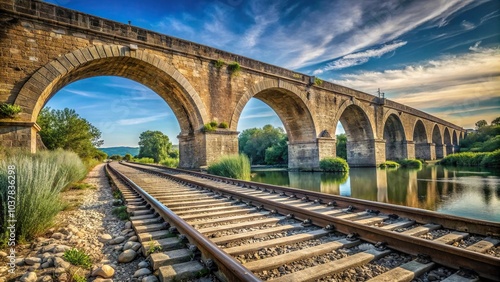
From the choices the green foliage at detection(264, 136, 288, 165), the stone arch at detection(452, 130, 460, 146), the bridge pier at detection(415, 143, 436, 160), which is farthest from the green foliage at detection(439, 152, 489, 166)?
the stone arch at detection(452, 130, 460, 146)

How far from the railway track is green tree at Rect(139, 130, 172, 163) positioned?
60.1m

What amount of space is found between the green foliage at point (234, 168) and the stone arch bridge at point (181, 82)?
192 centimetres

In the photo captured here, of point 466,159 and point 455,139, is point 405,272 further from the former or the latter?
point 455,139

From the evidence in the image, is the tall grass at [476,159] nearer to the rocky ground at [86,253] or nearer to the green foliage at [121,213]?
the green foliage at [121,213]

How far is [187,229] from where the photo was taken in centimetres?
267

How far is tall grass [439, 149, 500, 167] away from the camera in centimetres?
1766

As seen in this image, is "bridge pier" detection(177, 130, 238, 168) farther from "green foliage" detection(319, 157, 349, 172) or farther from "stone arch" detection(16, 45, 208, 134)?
"green foliage" detection(319, 157, 349, 172)

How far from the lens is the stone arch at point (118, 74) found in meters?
8.84

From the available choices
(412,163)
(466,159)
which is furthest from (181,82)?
(466,159)

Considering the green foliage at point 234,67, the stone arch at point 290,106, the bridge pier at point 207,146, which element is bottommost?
the bridge pier at point 207,146

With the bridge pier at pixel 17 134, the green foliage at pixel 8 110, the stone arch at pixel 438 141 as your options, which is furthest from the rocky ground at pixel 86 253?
the stone arch at pixel 438 141

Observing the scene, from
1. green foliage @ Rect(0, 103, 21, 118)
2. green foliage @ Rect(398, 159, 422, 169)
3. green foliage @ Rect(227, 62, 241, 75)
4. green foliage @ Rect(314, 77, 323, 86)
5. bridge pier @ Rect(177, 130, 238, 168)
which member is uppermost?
green foliage @ Rect(314, 77, 323, 86)

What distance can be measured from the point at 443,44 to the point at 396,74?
535 cm

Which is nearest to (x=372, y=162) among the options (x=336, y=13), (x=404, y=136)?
(x=404, y=136)
